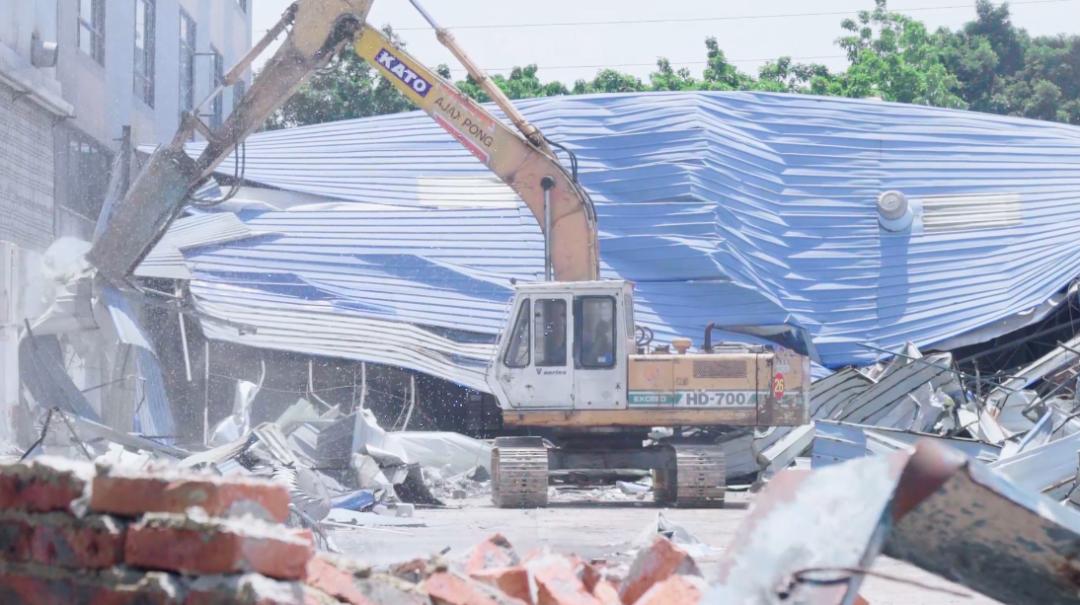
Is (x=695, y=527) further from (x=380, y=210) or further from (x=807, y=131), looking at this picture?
(x=807, y=131)

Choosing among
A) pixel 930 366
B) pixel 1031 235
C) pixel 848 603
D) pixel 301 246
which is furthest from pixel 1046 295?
pixel 848 603

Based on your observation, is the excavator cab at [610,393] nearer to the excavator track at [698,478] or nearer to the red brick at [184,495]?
the excavator track at [698,478]

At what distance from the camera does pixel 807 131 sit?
1141 inches

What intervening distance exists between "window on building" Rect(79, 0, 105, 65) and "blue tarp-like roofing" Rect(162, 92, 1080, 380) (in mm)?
3060

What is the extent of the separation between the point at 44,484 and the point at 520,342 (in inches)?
475

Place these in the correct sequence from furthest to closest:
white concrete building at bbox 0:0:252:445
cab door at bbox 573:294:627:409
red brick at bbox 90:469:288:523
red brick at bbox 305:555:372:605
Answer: white concrete building at bbox 0:0:252:445 → cab door at bbox 573:294:627:409 → red brick at bbox 305:555:372:605 → red brick at bbox 90:469:288:523

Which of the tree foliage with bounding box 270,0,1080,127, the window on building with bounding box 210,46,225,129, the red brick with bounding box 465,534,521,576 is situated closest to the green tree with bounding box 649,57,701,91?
the tree foliage with bounding box 270,0,1080,127

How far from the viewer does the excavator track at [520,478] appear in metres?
16.3

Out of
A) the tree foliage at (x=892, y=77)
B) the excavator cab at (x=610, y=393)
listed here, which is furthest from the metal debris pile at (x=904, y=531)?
the tree foliage at (x=892, y=77)

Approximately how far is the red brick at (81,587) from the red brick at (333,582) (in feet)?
1.40

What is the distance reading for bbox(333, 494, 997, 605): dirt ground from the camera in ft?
30.3

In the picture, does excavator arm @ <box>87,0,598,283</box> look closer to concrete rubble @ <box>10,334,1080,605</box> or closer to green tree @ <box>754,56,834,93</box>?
concrete rubble @ <box>10,334,1080,605</box>

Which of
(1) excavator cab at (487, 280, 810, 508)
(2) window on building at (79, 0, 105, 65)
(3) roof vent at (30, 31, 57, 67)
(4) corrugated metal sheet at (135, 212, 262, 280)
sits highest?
(2) window on building at (79, 0, 105, 65)

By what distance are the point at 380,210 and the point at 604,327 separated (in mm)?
11064
